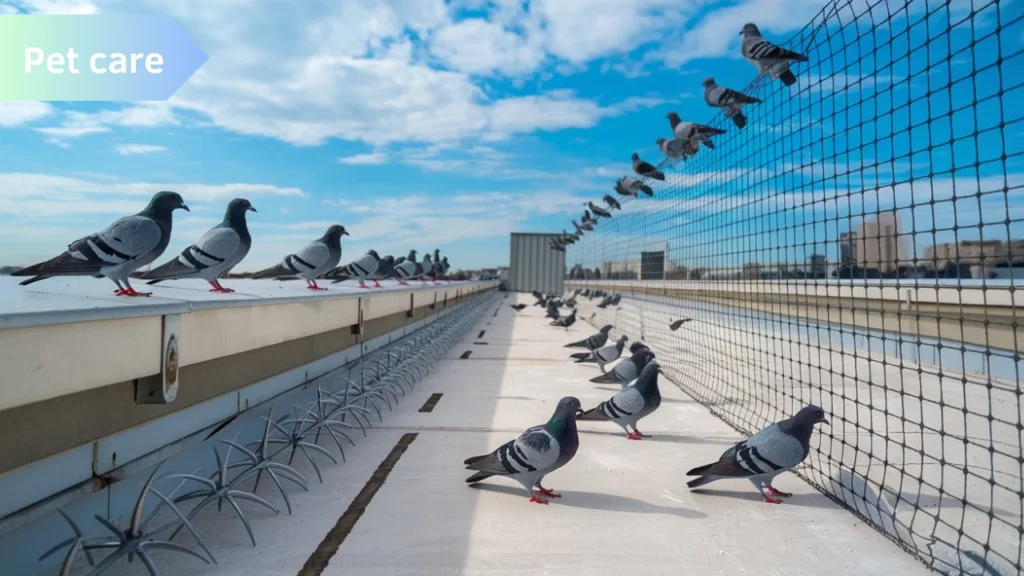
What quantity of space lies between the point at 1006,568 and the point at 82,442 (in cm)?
421

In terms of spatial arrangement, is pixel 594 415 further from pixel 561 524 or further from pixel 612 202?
pixel 612 202

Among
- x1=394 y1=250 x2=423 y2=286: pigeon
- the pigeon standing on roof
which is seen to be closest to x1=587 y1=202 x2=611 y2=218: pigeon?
the pigeon standing on roof

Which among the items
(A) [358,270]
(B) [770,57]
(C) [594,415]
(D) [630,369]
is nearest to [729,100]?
(B) [770,57]

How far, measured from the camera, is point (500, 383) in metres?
7.73

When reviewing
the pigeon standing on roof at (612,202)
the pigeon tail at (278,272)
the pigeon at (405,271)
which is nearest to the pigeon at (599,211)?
the pigeon standing on roof at (612,202)

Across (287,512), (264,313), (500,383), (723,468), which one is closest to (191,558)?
(287,512)

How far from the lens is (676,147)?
27.8ft

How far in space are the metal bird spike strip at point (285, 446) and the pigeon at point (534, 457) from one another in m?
1.07

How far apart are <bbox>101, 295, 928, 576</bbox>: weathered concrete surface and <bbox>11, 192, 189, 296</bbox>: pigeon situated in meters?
1.40

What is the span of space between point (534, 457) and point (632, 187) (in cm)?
884

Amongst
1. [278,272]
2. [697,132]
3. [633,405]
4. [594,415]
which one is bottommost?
[594,415]

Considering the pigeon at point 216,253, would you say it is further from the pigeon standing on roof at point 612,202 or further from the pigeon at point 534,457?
the pigeon standing on roof at point 612,202

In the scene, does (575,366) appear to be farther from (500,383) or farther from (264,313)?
(264,313)

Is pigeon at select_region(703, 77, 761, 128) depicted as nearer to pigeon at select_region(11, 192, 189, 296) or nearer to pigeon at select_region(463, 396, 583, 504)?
pigeon at select_region(463, 396, 583, 504)
